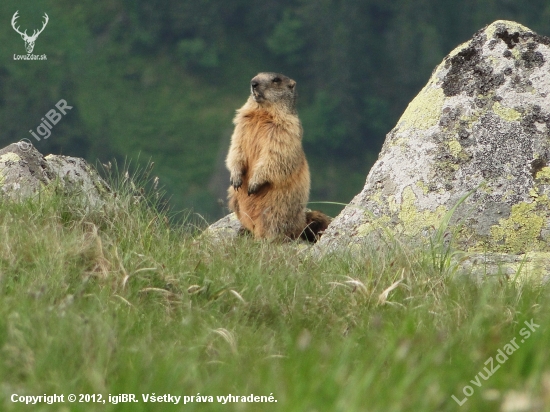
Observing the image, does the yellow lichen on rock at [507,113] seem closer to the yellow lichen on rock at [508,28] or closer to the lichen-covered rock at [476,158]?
the lichen-covered rock at [476,158]

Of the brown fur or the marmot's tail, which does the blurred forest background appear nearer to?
the brown fur

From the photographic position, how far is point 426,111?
6.40 meters

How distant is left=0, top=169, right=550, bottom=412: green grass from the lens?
287cm

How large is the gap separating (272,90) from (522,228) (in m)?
3.16

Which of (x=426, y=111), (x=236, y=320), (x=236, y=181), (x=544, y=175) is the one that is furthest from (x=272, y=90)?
(x=236, y=320)

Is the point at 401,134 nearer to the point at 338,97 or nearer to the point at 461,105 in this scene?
the point at 461,105

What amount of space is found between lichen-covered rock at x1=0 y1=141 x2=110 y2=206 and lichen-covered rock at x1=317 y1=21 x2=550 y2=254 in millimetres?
1750

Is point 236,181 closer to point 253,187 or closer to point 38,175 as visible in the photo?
point 253,187

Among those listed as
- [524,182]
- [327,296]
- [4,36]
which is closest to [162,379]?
[327,296]

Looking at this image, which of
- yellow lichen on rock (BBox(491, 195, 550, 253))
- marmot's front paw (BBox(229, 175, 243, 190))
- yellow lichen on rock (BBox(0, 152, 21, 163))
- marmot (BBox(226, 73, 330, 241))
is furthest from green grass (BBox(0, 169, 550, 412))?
marmot's front paw (BBox(229, 175, 243, 190))

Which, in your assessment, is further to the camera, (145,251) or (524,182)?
(524,182)

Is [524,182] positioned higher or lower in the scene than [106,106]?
higher

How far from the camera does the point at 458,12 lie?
70.8 metres

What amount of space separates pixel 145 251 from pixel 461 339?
196 centimetres
